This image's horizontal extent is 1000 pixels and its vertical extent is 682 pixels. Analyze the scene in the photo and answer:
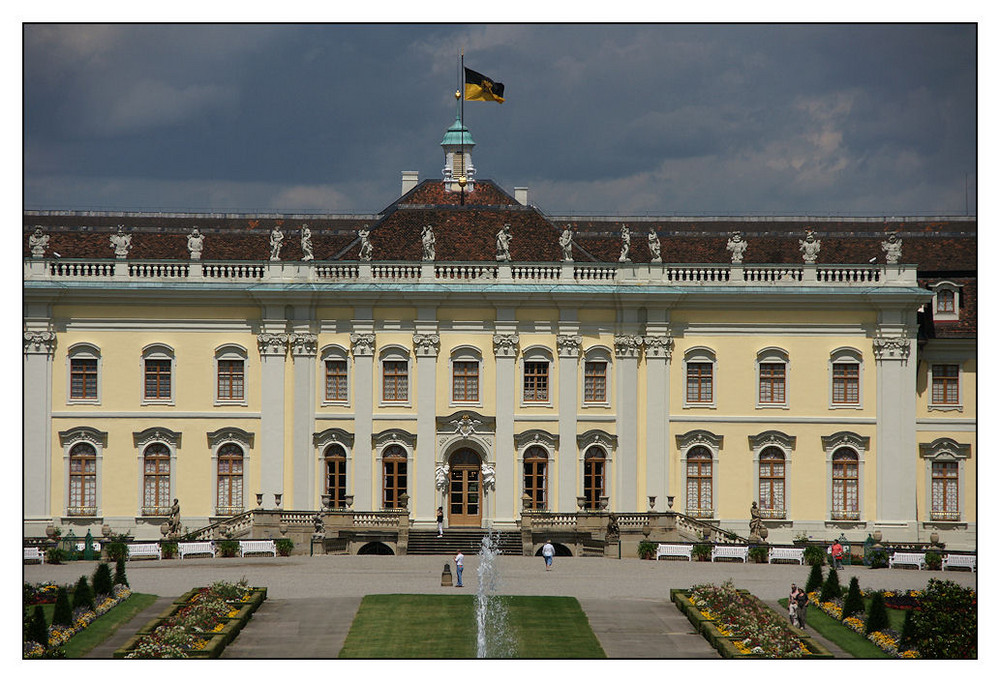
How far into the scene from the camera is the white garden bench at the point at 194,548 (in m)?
61.0

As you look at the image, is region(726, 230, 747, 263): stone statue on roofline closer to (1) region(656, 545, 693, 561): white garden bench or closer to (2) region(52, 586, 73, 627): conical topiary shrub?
(1) region(656, 545, 693, 561): white garden bench

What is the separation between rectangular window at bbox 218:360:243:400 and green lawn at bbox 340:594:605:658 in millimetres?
19429

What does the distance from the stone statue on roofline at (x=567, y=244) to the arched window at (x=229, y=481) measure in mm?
13987

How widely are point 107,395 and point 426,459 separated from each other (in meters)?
11.8

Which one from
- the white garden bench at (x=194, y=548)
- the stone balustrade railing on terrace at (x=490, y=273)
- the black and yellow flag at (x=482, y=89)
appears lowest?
the white garden bench at (x=194, y=548)

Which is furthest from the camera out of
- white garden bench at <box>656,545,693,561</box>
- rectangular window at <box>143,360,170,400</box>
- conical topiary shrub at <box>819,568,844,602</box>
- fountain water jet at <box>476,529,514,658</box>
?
rectangular window at <box>143,360,170,400</box>

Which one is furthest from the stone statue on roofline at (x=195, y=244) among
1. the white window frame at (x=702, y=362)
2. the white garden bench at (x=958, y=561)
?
the white garden bench at (x=958, y=561)

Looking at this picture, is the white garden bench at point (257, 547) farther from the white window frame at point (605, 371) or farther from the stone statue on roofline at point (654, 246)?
the stone statue on roofline at point (654, 246)

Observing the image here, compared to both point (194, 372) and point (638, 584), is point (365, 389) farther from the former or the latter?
point (638, 584)

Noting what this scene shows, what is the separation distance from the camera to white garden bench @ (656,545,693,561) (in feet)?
204

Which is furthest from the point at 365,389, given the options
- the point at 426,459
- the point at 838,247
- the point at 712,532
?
the point at 838,247

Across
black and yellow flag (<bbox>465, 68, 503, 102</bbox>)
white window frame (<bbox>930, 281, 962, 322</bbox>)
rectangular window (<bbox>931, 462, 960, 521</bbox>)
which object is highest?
black and yellow flag (<bbox>465, 68, 503, 102</bbox>)

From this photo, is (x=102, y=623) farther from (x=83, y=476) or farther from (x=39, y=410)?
(x=39, y=410)

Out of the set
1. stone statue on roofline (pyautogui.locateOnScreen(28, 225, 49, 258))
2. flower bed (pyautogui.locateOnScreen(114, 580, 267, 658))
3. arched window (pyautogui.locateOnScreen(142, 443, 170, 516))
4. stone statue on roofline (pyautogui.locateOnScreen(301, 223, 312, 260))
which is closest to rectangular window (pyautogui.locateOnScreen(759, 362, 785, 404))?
stone statue on roofline (pyautogui.locateOnScreen(301, 223, 312, 260))
